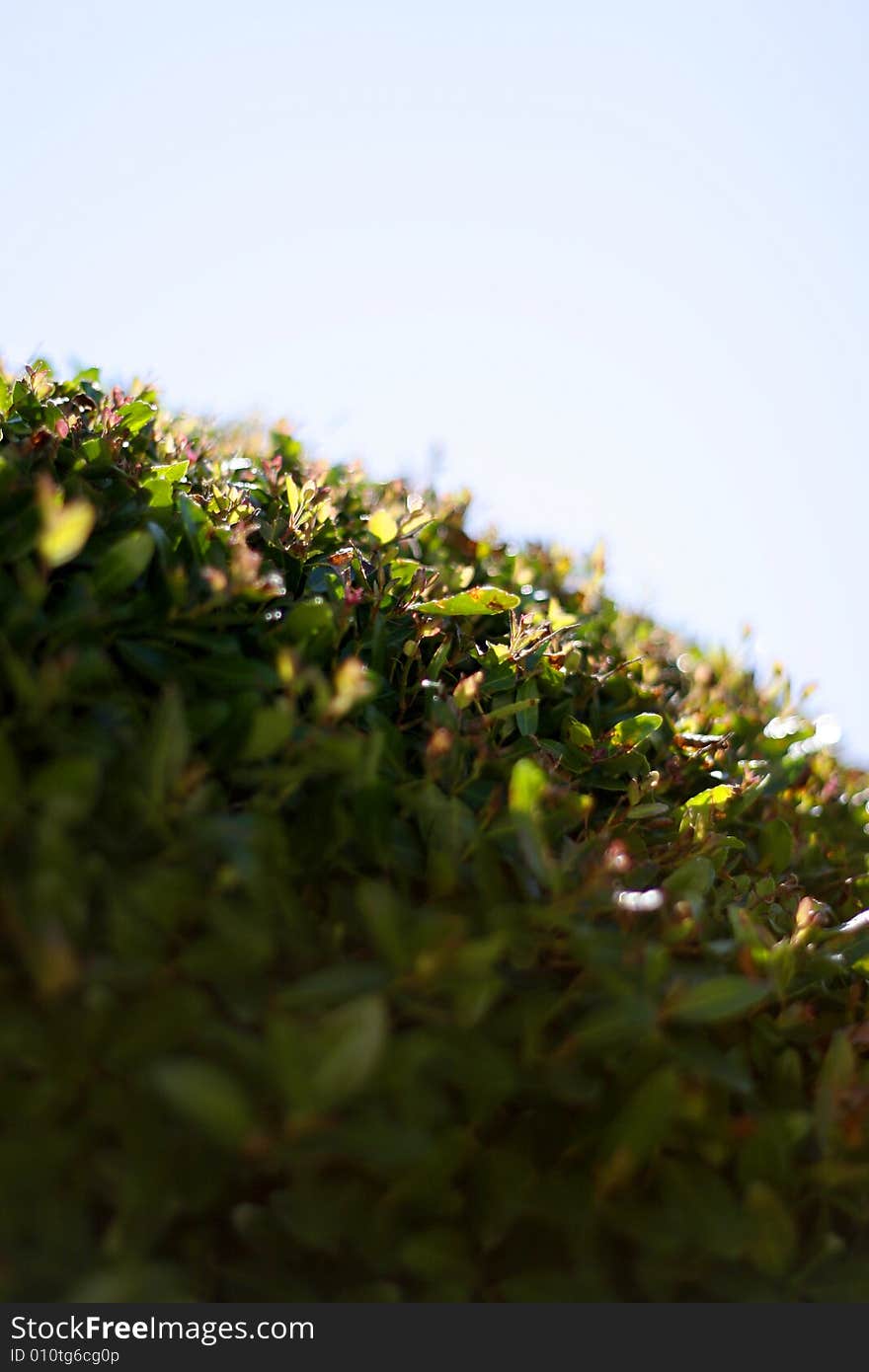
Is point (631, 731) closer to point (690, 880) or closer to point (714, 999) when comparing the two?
point (690, 880)

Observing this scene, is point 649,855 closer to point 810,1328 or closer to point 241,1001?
point 810,1328

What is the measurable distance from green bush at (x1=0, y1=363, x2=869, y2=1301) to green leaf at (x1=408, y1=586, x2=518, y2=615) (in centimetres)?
1

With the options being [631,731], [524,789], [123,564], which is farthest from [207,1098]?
[631,731]

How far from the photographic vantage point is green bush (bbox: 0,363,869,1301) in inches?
58.4

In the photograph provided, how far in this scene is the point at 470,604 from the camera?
2523 mm

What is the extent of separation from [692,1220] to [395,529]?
1.81m

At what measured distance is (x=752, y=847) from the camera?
299 centimetres

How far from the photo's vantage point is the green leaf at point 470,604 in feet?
8.27

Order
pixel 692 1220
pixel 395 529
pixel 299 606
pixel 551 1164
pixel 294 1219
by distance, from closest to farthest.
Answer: pixel 294 1219 → pixel 692 1220 → pixel 551 1164 → pixel 299 606 → pixel 395 529

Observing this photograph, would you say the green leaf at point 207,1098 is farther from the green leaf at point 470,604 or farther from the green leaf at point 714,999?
the green leaf at point 470,604

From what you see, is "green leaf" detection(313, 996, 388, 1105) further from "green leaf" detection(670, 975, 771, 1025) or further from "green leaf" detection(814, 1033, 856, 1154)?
"green leaf" detection(814, 1033, 856, 1154)

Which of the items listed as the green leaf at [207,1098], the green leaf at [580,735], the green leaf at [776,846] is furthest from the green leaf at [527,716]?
the green leaf at [207,1098]

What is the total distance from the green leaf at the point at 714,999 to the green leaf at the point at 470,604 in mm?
1107

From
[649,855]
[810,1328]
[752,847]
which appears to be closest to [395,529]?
[649,855]
